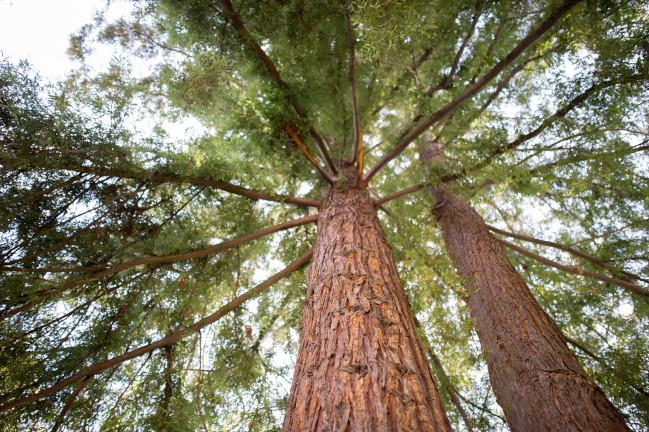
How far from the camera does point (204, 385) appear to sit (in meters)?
3.56

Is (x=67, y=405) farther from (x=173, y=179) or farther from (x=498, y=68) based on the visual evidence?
(x=498, y=68)

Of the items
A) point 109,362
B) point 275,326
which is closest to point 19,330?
point 109,362

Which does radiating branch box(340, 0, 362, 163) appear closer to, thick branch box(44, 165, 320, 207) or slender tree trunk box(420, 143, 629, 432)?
thick branch box(44, 165, 320, 207)

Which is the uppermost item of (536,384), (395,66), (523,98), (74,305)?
(523,98)

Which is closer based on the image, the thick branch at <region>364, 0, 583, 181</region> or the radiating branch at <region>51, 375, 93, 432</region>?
the radiating branch at <region>51, 375, 93, 432</region>

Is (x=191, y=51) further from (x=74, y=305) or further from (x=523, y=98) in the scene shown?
(x=523, y=98)

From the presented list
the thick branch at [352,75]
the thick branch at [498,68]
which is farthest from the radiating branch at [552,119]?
the thick branch at [352,75]

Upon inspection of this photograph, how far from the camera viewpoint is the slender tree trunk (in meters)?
2.45

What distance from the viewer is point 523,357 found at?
9.70ft

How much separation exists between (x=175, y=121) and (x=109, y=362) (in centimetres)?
255

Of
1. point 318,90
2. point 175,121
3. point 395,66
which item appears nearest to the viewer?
point 395,66

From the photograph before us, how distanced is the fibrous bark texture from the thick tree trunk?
57.6 inches

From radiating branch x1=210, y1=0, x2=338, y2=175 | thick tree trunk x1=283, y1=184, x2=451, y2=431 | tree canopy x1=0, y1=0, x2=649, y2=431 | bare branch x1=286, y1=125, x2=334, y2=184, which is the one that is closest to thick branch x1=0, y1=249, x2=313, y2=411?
tree canopy x1=0, y1=0, x2=649, y2=431

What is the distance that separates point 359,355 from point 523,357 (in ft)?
7.01
